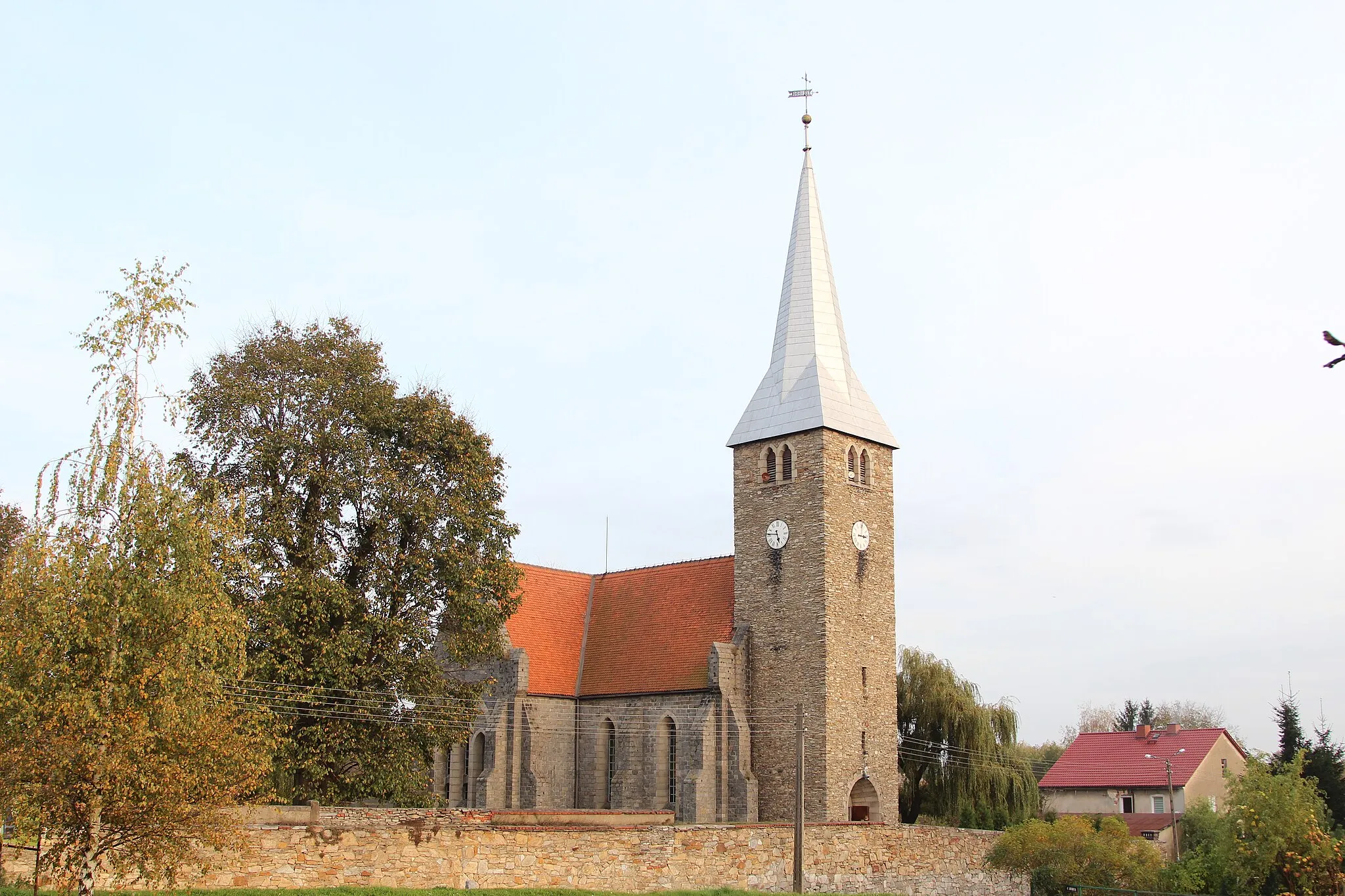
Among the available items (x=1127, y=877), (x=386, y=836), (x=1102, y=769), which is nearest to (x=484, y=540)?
(x=386, y=836)

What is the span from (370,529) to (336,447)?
247 cm

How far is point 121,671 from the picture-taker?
16.9m

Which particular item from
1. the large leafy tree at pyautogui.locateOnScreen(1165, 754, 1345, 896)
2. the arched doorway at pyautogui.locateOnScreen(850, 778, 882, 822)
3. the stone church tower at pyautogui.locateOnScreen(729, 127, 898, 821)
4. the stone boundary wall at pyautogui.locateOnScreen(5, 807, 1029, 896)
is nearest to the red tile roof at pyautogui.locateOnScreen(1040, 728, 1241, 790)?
the stone church tower at pyautogui.locateOnScreen(729, 127, 898, 821)

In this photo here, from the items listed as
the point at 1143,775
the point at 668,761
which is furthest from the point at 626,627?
the point at 1143,775

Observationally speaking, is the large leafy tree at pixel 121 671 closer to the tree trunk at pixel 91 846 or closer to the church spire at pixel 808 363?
the tree trunk at pixel 91 846

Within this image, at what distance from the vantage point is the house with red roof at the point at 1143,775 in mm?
51938

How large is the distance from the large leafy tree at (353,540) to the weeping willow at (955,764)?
1928cm

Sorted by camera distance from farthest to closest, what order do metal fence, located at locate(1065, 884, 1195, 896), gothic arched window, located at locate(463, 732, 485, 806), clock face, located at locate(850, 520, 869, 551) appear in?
1. gothic arched window, located at locate(463, 732, 485, 806)
2. clock face, located at locate(850, 520, 869, 551)
3. metal fence, located at locate(1065, 884, 1195, 896)

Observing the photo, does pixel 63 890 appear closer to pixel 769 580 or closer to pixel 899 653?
pixel 769 580

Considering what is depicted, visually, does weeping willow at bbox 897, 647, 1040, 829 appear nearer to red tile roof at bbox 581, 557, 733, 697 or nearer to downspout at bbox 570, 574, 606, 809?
red tile roof at bbox 581, 557, 733, 697

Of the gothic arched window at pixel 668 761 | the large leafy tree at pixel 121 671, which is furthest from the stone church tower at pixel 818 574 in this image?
the large leafy tree at pixel 121 671

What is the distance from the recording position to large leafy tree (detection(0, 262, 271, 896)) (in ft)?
53.7

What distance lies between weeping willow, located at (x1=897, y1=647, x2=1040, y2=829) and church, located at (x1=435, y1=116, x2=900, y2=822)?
476 centimetres

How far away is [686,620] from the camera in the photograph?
4391 centimetres
